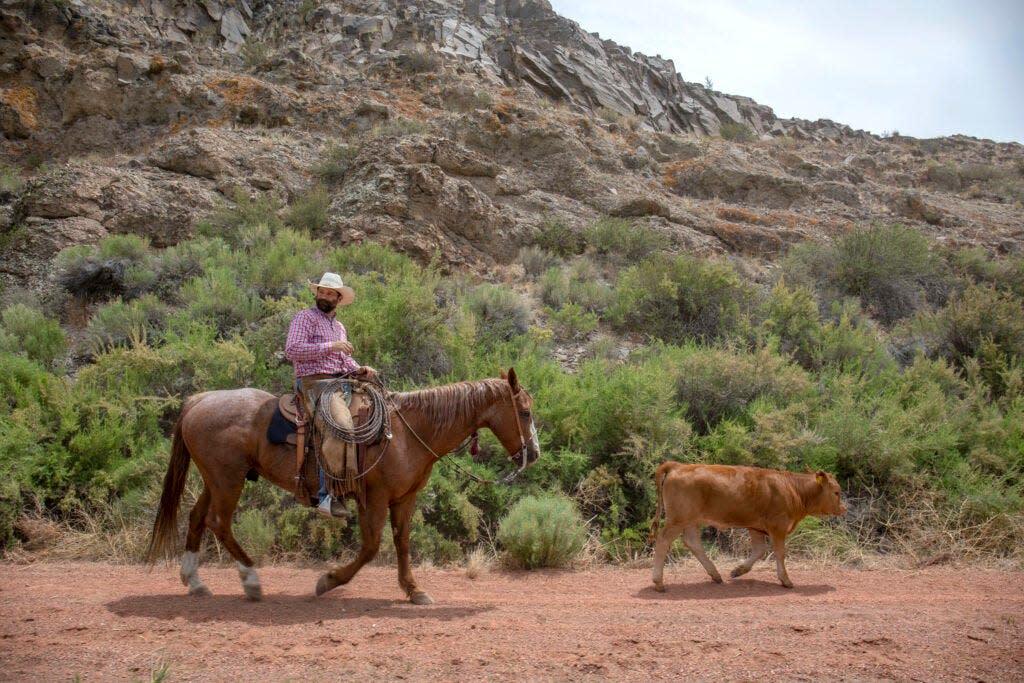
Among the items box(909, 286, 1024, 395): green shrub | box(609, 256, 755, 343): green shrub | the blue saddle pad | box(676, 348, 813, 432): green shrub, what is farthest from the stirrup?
box(909, 286, 1024, 395): green shrub

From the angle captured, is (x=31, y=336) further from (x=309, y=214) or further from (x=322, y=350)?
(x=322, y=350)

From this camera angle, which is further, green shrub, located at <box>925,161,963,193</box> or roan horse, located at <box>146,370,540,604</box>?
green shrub, located at <box>925,161,963,193</box>

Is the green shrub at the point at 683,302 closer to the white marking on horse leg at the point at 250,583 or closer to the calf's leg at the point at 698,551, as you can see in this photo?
the calf's leg at the point at 698,551

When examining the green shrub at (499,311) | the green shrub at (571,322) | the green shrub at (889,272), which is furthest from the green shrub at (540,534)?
the green shrub at (889,272)

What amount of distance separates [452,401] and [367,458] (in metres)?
0.83

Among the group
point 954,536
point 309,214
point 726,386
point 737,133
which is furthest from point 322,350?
point 737,133

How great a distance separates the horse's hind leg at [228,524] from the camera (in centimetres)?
495

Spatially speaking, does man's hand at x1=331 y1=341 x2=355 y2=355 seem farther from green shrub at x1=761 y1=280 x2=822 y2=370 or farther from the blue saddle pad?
green shrub at x1=761 y1=280 x2=822 y2=370

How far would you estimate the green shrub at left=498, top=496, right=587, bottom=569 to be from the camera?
6.41 metres

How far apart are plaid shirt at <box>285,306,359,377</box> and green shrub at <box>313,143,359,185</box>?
13120mm

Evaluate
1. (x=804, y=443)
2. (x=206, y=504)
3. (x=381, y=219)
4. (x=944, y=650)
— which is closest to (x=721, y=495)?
(x=944, y=650)

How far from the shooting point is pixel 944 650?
3809 mm

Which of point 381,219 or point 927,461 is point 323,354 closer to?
point 927,461

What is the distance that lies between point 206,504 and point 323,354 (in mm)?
1667
